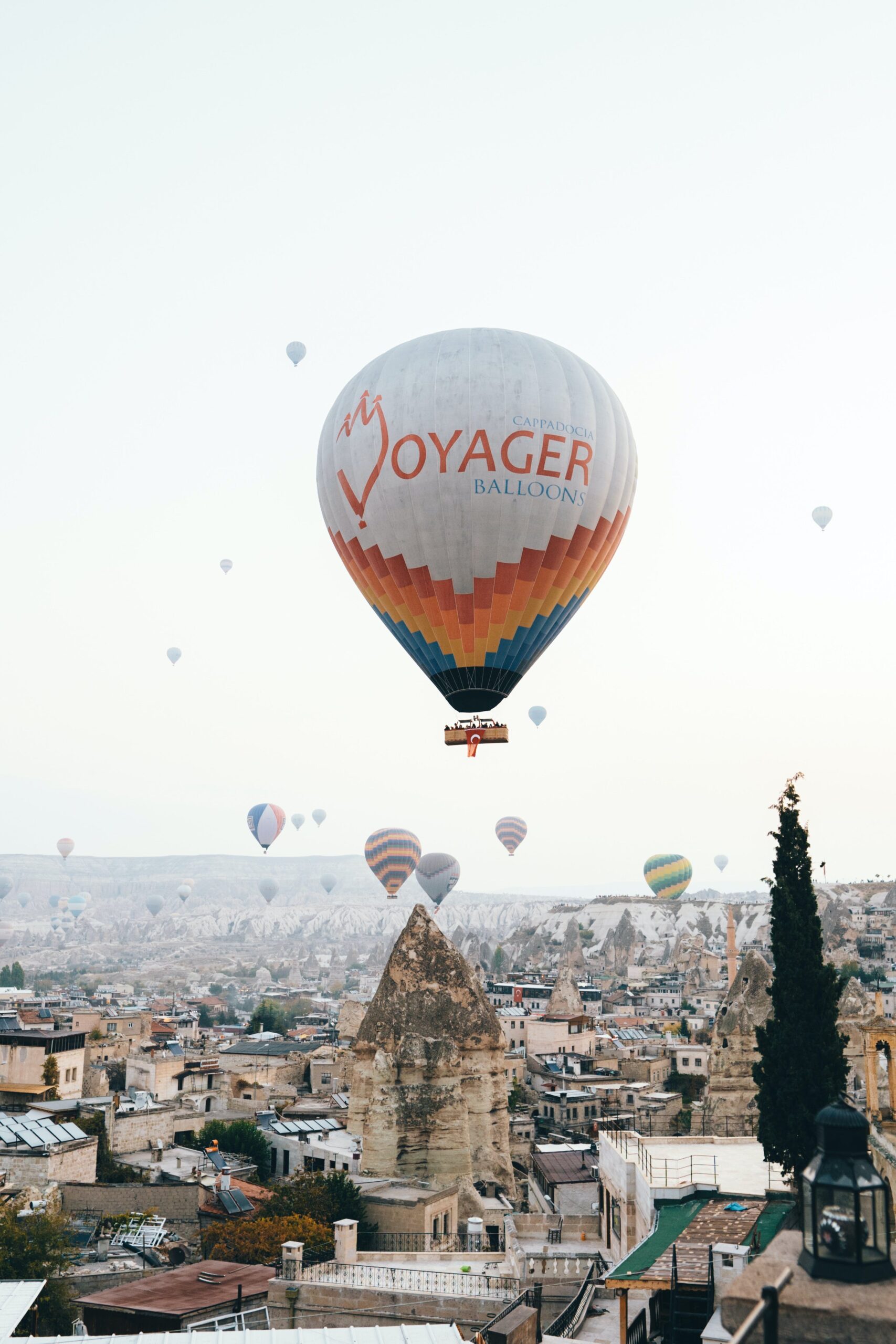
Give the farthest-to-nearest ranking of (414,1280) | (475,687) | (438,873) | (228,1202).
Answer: (438,873)
(228,1202)
(475,687)
(414,1280)

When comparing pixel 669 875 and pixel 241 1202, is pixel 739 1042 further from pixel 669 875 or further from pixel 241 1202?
pixel 669 875

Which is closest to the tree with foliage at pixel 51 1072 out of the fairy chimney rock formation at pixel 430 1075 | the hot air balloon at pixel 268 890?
the fairy chimney rock formation at pixel 430 1075

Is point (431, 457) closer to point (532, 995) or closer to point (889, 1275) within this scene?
point (889, 1275)

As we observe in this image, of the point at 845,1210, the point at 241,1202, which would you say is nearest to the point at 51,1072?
the point at 241,1202

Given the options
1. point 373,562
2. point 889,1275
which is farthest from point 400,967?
point 889,1275

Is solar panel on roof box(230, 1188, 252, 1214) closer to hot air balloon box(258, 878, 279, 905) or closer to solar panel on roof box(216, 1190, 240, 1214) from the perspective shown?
solar panel on roof box(216, 1190, 240, 1214)

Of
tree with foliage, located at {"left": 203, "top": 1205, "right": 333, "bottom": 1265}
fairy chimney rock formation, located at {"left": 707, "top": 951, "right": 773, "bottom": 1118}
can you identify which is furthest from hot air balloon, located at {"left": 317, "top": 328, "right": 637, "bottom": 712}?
fairy chimney rock formation, located at {"left": 707, "top": 951, "right": 773, "bottom": 1118}
